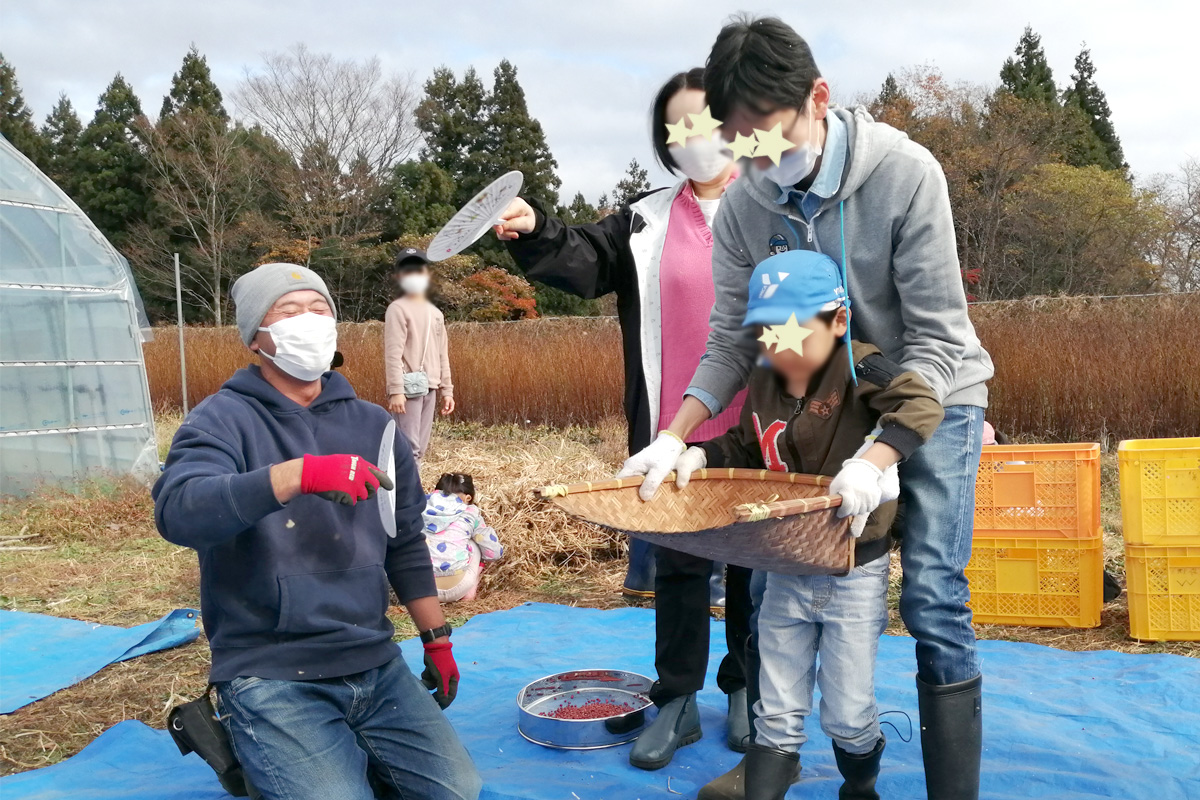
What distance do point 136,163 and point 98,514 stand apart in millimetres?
23296

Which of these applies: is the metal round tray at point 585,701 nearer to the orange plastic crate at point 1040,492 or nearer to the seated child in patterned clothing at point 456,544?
the seated child in patterned clothing at point 456,544

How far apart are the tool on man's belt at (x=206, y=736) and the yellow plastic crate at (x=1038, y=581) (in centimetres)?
285

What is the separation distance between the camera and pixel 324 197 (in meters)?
21.3

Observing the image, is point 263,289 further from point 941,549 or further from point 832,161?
point 941,549

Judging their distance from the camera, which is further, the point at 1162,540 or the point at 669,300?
the point at 1162,540

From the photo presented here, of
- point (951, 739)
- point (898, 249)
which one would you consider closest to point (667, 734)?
point (951, 739)

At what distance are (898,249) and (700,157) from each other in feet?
2.15

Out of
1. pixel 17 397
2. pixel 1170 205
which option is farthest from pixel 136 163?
pixel 1170 205

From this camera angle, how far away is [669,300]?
2564mm

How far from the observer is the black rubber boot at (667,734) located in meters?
2.38

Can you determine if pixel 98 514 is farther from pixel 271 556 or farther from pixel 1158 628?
pixel 1158 628

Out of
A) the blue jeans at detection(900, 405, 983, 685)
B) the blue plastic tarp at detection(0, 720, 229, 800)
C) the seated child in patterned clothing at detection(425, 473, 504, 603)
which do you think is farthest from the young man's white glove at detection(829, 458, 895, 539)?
the seated child in patterned clothing at detection(425, 473, 504, 603)

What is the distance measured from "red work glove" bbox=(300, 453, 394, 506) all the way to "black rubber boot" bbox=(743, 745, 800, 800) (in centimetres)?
94

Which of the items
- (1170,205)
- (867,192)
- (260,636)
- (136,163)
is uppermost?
(136,163)
